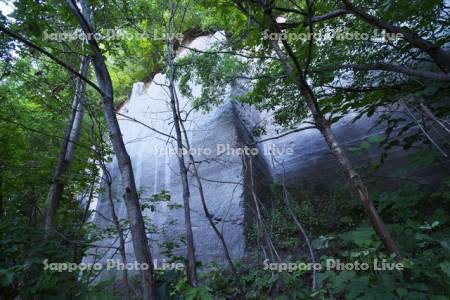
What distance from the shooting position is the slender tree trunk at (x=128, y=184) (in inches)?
74.0

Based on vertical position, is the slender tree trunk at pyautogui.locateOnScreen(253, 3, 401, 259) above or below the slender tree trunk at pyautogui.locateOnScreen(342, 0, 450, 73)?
below

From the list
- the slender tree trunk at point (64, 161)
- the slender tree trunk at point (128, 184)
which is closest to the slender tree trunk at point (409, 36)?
the slender tree trunk at point (128, 184)

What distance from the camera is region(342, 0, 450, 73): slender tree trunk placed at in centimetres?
221

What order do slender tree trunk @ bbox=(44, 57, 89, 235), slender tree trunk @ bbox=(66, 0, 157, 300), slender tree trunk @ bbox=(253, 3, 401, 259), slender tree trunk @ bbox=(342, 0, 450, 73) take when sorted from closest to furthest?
slender tree trunk @ bbox=(253, 3, 401, 259) → slender tree trunk @ bbox=(66, 0, 157, 300) → slender tree trunk @ bbox=(342, 0, 450, 73) → slender tree trunk @ bbox=(44, 57, 89, 235)

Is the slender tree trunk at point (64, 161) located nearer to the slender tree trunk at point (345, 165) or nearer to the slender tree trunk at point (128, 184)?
the slender tree trunk at point (128, 184)

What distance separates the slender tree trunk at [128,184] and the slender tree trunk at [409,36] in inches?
75.2

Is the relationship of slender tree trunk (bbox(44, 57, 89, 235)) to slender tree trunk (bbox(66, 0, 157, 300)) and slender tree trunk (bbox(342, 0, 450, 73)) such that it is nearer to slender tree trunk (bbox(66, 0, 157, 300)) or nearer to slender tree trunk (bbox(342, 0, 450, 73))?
slender tree trunk (bbox(66, 0, 157, 300))

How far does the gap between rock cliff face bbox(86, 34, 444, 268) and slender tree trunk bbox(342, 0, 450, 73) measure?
2526mm

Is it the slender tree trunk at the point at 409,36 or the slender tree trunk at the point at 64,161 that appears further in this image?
the slender tree trunk at the point at 64,161

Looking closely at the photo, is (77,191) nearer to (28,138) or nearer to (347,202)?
(28,138)

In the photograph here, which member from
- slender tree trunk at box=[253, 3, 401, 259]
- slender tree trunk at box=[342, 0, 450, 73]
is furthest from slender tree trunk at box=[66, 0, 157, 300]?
slender tree trunk at box=[342, 0, 450, 73]

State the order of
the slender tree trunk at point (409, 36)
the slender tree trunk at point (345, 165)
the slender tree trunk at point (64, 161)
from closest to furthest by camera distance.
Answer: the slender tree trunk at point (345, 165) < the slender tree trunk at point (409, 36) < the slender tree trunk at point (64, 161)

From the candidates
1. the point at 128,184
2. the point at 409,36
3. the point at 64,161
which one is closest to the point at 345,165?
the point at 128,184

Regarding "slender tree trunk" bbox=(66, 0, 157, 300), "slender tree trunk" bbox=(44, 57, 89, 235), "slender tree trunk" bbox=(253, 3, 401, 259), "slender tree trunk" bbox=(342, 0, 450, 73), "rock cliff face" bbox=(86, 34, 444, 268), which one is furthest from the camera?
"rock cliff face" bbox=(86, 34, 444, 268)
